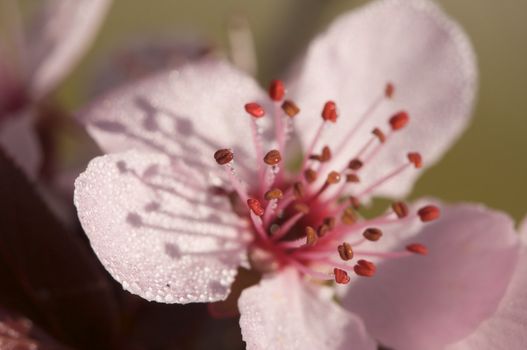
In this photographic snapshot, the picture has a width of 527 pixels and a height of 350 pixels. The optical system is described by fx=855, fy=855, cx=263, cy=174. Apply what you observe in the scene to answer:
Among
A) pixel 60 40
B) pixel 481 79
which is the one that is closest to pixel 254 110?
pixel 60 40

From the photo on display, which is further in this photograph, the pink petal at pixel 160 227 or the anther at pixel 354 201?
the anther at pixel 354 201

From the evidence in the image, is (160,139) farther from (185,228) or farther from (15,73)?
(15,73)

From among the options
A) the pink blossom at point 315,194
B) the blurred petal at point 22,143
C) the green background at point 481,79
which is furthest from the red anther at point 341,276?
the green background at point 481,79

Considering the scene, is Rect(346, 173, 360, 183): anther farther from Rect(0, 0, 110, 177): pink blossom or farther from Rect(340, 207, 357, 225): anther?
Rect(0, 0, 110, 177): pink blossom

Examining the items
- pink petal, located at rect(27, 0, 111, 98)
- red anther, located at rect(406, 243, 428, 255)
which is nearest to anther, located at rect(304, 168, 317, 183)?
red anther, located at rect(406, 243, 428, 255)

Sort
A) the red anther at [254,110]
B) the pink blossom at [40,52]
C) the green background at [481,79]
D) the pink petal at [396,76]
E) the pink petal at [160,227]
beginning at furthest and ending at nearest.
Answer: the green background at [481,79] < the pink blossom at [40,52] < the pink petal at [396,76] < the red anther at [254,110] < the pink petal at [160,227]

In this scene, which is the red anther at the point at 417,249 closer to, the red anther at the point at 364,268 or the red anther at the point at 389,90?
the red anther at the point at 364,268
